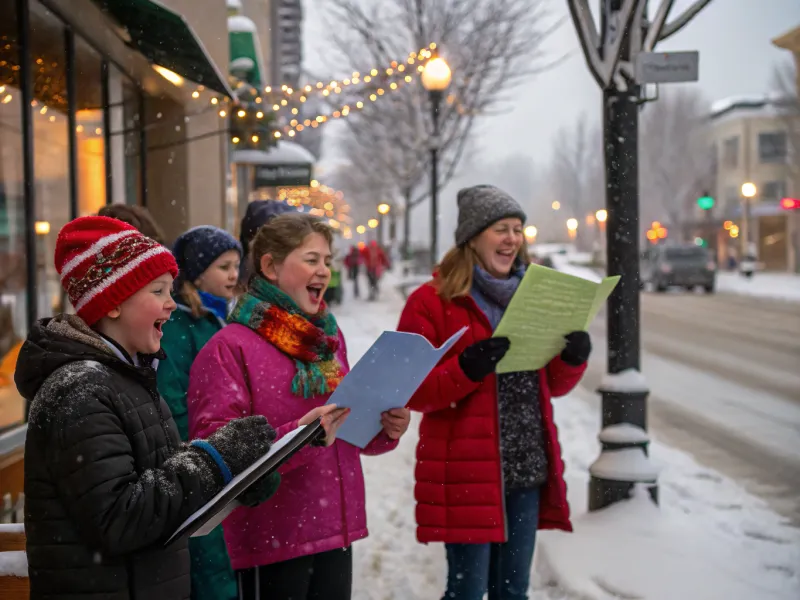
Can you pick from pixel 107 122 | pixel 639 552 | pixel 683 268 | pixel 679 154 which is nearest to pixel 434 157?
pixel 107 122

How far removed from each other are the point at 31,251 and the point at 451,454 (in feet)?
13.8

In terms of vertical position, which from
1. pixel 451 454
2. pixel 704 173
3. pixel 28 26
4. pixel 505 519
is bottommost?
pixel 505 519

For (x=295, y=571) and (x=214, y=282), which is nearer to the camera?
(x=295, y=571)

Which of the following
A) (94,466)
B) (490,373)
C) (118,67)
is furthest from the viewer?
(118,67)

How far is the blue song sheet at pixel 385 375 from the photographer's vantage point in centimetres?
253

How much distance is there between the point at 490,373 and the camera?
3.56m

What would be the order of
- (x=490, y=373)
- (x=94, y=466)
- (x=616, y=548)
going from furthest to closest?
(x=616, y=548), (x=490, y=373), (x=94, y=466)

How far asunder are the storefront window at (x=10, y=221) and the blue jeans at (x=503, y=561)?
4242 mm

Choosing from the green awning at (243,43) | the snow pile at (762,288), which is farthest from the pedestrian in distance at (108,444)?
the snow pile at (762,288)

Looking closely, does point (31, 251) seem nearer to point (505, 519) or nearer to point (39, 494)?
point (505, 519)

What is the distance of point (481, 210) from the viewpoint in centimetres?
375

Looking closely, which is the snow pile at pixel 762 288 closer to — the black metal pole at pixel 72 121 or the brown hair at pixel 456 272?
the black metal pole at pixel 72 121

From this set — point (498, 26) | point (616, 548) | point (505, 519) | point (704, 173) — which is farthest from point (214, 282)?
point (704, 173)

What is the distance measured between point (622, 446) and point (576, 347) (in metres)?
2.08
